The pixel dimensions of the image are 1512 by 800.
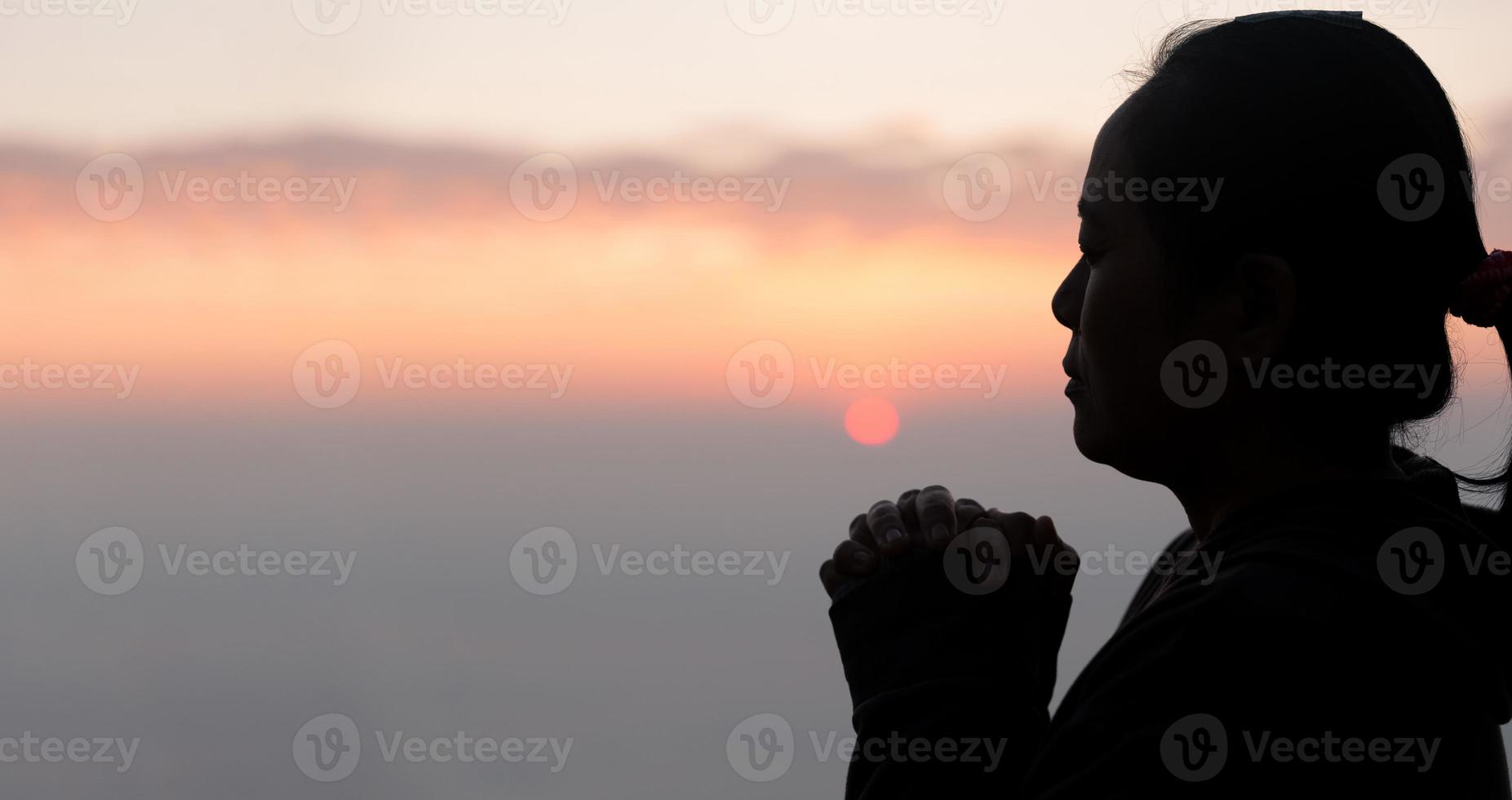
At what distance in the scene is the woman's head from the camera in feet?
3.24

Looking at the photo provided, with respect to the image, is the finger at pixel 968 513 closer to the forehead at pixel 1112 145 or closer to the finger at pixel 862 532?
the finger at pixel 862 532

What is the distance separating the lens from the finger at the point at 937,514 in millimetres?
1214

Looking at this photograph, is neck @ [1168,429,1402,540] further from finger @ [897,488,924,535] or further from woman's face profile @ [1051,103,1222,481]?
finger @ [897,488,924,535]

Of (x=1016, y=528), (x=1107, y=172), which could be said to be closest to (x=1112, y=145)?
(x=1107, y=172)

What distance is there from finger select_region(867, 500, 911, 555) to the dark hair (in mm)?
430

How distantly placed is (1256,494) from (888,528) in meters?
0.40

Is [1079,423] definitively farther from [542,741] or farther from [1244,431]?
[542,741]

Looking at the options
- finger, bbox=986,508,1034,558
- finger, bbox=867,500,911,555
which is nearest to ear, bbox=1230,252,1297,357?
finger, bbox=986,508,1034,558

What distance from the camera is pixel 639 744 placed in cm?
6525

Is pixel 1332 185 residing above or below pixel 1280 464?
above

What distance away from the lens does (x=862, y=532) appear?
129 cm

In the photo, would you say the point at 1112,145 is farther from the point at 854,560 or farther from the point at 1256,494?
the point at 854,560

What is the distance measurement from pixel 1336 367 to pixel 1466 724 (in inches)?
12.9

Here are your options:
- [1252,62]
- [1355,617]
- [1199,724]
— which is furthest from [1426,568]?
[1252,62]
